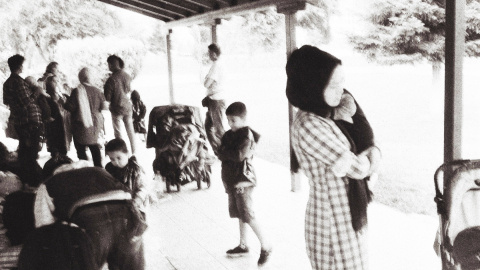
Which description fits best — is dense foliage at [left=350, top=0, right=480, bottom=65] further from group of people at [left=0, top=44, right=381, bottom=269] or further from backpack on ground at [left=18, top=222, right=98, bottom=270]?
backpack on ground at [left=18, top=222, right=98, bottom=270]

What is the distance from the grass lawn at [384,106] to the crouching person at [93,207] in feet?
5.05

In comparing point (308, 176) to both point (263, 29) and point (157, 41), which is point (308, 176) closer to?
point (263, 29)

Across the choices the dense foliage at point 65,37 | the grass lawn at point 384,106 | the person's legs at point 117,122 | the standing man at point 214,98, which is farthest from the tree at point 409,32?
the dense foliage at point 65,37

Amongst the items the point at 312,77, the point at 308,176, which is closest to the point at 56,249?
the point at 308,176

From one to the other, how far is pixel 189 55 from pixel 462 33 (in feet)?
78.9

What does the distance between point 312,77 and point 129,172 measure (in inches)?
84.0

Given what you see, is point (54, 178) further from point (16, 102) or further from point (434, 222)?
point (16, 102)

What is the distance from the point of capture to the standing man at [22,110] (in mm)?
6961

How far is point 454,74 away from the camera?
3.41 metres

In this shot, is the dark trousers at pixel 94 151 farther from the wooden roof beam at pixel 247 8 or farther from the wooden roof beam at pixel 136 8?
the wooden roof beam at pixel 136 8

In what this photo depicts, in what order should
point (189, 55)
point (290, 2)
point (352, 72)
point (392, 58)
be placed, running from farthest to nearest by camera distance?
point (189, 55) → point (352, 72) → point (392, 58) → point (290, 2)

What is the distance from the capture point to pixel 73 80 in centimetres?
1791

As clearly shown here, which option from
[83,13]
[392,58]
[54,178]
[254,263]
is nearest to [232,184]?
[254,263]

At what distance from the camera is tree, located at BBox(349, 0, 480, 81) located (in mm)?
10094
